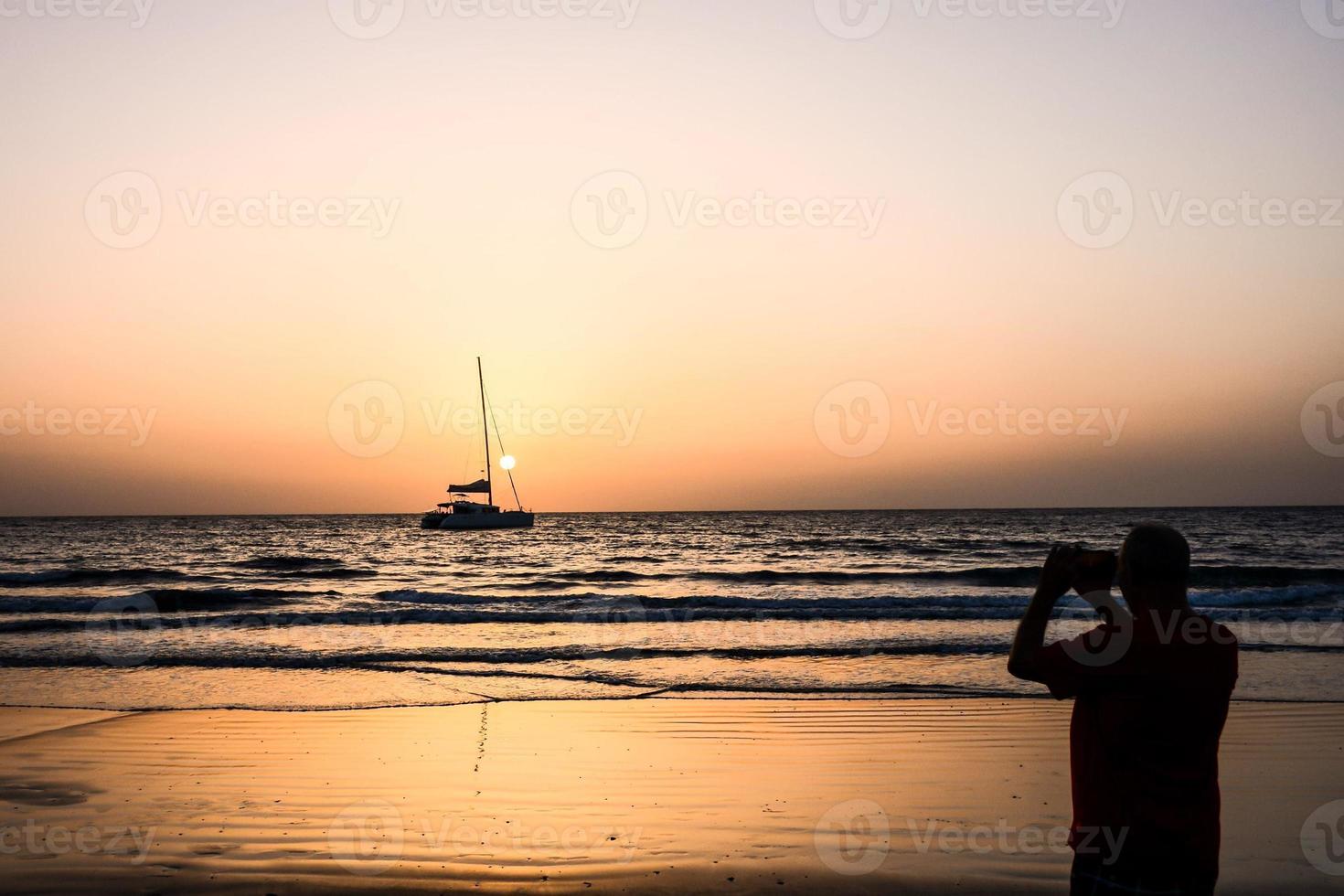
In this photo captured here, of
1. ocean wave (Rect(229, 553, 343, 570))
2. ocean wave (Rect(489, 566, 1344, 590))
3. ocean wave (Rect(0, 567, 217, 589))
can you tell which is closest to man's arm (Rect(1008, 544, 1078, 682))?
ocean wave (Rect(489, 566, 1344, 590))

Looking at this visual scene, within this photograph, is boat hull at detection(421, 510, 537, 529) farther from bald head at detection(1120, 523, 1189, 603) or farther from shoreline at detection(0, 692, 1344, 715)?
bald head at detection(1120, 523, 1189, 603)

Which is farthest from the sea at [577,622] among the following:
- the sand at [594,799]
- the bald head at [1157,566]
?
the bald head at [1157,566]

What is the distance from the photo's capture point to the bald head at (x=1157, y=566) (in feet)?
9.48

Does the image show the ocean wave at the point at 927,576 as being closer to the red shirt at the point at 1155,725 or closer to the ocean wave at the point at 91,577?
the ocean wave at the point at 91,577

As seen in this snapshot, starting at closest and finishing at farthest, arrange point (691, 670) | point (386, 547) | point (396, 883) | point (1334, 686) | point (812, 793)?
point (396, 883) < point (812, 793) < point (1334, 686) < point (691, 670) < point (386, 547)

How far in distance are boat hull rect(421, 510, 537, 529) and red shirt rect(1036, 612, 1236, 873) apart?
72621 mm

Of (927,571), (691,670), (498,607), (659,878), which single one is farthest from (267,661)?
(927,571)

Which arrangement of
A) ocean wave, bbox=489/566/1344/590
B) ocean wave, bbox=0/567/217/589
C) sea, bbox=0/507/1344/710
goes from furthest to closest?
ocean wave, bbox=0/567/217/589, ocean wave, bbox=489/566/1344/590, sea, bbox=0/507/1344/710

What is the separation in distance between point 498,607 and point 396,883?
66.9ft

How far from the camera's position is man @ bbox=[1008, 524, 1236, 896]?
9.47 ft

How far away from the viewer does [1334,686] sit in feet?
41.9

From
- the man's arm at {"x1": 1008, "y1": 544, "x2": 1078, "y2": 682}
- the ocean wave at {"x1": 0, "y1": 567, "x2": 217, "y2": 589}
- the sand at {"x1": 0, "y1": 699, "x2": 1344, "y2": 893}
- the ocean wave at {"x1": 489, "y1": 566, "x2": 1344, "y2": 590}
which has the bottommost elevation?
the ocean wave at {"x1": 489, "y1": 566, "x2": 1344, "y2": 590}

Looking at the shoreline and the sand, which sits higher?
the sand

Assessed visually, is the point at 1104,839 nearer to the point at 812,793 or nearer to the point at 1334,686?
the point at 812,793
